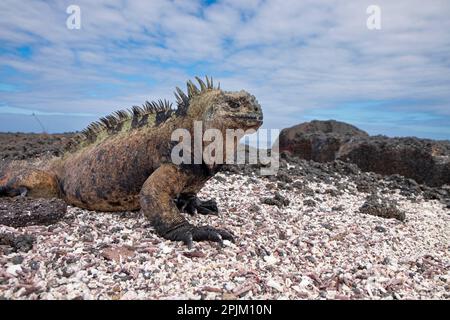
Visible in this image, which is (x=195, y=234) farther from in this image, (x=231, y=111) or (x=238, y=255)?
(x=231, y=111)

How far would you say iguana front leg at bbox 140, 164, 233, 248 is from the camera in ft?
15.1

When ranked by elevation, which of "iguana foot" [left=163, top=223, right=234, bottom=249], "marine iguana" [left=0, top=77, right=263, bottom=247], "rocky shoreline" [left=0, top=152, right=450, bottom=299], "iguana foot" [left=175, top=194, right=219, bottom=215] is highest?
"marine iguana" [left=0, top=77, right=263, bottom=247]

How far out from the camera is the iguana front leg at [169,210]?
4.59 m

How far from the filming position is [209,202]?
6.14m

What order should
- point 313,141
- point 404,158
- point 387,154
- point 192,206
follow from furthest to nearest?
point 313,141, point 387,154, point 404,158, point 192,206

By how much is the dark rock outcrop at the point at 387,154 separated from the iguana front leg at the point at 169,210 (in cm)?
993

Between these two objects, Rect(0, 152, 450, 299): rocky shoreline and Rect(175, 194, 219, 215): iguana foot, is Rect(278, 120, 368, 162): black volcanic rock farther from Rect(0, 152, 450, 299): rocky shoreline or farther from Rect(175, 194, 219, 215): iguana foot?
Rect(175, 194, 219, 215): iguana foot

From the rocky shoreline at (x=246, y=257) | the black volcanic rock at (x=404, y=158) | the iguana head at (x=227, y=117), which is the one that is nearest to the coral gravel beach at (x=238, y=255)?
the rocky shoreline at (x=246, y=257)

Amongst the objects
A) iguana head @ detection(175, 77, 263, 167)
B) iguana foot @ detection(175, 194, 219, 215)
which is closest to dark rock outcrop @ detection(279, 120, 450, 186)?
iguana foot @ detection(175, 194, 219, 215)

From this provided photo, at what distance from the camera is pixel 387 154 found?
13211mm

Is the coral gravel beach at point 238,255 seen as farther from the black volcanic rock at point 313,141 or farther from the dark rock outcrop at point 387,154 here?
the black volcanic rock at point 313,141

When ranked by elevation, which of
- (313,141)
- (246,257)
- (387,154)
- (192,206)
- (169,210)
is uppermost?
(313,141)

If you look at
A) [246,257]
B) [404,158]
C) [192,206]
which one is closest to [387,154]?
[404,158]

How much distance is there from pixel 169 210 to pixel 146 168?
0.86 m
